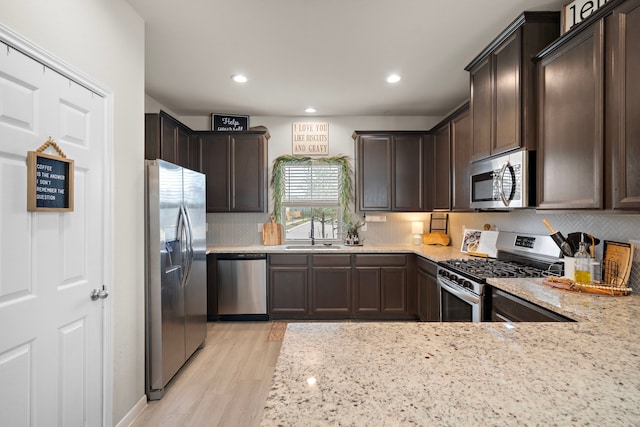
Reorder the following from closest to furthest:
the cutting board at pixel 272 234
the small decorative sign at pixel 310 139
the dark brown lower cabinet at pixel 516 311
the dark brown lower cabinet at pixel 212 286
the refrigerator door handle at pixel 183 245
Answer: the dark brown lower cabinet at pixel 516 311
the refrigerator door handle at pixel 183 245
the dark brown lower cabinet at pixel 212 286
the cutting board at pixel 272 234
the small decorative sign at pixel 310 139

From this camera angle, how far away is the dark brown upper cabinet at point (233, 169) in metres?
4.08

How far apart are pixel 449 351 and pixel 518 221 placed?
94.7 inches

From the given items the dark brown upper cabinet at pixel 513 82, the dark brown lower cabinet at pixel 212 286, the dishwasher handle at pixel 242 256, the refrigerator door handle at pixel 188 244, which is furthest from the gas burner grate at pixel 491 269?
the dark brown lower cabinet at pixel 212 286

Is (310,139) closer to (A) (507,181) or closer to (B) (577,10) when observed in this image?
(A) (507,181)

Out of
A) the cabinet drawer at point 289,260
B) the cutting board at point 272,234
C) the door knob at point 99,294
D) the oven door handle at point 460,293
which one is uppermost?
the cutting board at point 272,234

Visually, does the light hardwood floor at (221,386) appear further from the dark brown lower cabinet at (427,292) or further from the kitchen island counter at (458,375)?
the dark brown lower cabinet at (427,292)

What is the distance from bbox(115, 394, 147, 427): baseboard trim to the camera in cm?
196

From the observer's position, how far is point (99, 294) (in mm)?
1752

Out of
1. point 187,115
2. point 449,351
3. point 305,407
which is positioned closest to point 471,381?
point 449,351

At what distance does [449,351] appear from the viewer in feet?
3.20

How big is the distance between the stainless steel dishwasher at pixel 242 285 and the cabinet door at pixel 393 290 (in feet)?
4.74

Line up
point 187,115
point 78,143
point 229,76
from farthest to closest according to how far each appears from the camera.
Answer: point 187,115 → point 229,76 → point 78,143

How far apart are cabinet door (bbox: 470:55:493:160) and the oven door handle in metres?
1.07

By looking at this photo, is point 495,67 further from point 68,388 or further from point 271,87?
point 68,388
